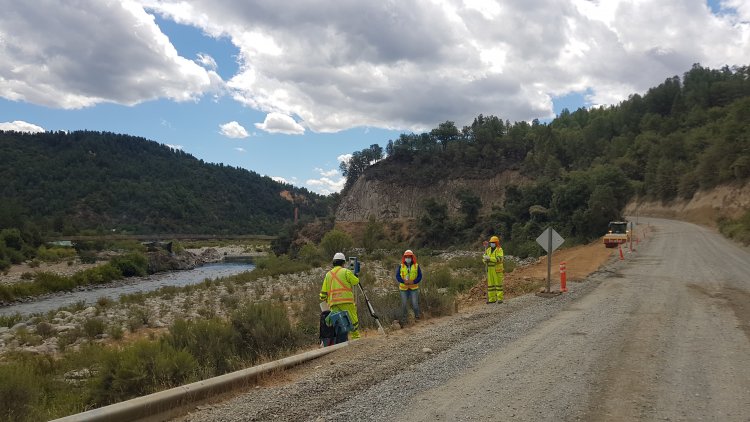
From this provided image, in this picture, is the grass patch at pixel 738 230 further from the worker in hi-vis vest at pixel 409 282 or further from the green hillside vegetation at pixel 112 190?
the green hillside vegetation at pixel 112 190

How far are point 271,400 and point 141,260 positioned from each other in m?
57.9

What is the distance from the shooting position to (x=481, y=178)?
10606 centimetres

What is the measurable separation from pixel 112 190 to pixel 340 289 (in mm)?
154530

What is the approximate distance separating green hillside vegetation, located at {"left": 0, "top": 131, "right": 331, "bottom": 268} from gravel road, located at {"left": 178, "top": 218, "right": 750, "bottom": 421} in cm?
9246

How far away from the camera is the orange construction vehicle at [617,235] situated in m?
34.5

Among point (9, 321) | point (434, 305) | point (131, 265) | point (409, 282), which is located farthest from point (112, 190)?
point (409, 282)

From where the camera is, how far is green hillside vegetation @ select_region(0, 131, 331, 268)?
123m

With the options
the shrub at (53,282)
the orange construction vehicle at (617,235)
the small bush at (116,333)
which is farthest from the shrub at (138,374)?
the shrub at (53,282)

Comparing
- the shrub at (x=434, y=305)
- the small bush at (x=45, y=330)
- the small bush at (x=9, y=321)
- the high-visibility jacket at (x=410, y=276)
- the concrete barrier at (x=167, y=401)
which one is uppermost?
the high-visibility jacket at (x=410, y=276)

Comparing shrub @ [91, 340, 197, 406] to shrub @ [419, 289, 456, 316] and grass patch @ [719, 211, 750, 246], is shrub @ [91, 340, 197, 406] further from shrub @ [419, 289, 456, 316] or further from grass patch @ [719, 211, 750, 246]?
grass patch @ [719, 211, 750, 246]

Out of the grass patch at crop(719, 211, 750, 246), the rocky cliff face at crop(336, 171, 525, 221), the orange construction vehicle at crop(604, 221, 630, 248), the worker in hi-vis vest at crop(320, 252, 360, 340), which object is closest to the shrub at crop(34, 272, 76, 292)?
the worker in hi-vis vest at crop(320, 252, 360, 340)

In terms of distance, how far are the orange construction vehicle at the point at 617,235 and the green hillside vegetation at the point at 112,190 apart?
86.3 m

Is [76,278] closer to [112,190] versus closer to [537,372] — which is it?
[537,372]

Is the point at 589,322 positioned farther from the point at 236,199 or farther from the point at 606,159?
the point at 236,199
